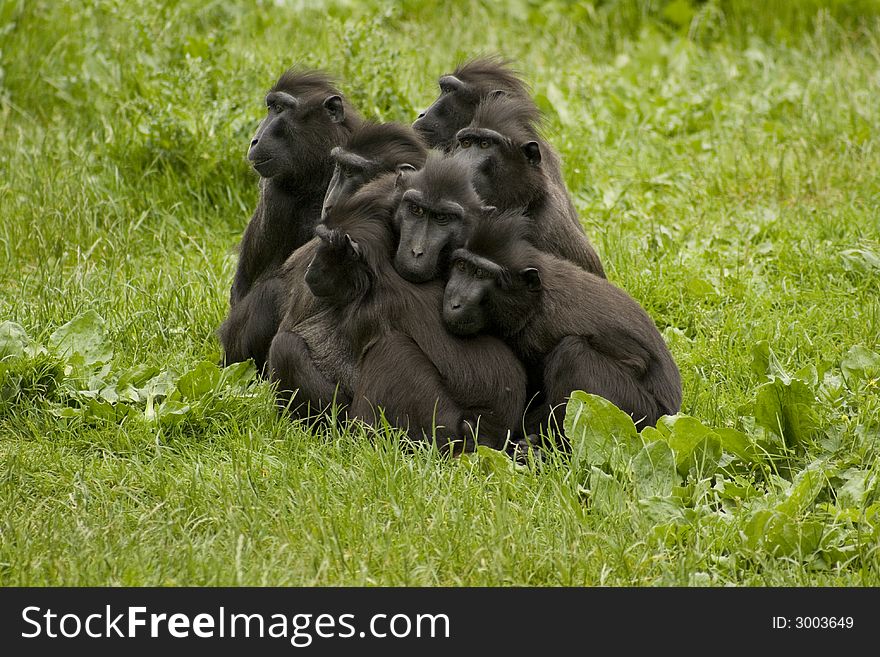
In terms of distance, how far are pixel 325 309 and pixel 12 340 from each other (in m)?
1.52

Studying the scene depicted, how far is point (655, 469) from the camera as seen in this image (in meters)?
4.71

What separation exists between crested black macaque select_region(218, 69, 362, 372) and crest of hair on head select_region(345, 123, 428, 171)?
46 centimetres

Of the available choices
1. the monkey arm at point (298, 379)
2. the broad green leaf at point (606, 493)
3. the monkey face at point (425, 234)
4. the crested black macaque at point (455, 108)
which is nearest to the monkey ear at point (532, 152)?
the crested black macaque at point (455, 108)

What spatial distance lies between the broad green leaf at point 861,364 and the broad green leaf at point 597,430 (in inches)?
59.0

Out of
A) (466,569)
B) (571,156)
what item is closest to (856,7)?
(571,156)

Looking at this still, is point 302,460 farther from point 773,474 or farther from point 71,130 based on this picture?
point 71,130

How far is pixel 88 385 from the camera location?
5656 millimetres

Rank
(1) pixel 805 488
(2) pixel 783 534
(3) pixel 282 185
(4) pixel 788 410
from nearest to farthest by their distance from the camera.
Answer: (2) pixel 783 534 → (1) pixel 805 488 → (4) pixel 788 410 → (3) pixel 282 185

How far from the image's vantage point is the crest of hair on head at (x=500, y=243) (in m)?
5.12

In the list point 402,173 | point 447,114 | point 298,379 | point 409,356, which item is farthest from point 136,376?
point 447,114

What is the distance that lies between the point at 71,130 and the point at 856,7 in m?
7.29

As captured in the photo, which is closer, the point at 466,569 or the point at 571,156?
the point at 466,569

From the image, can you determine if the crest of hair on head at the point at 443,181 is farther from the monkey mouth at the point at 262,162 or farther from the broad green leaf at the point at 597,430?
the monkey mouth at the point at 262,162

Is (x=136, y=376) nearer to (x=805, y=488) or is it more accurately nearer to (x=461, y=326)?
(x=461, y=326)
